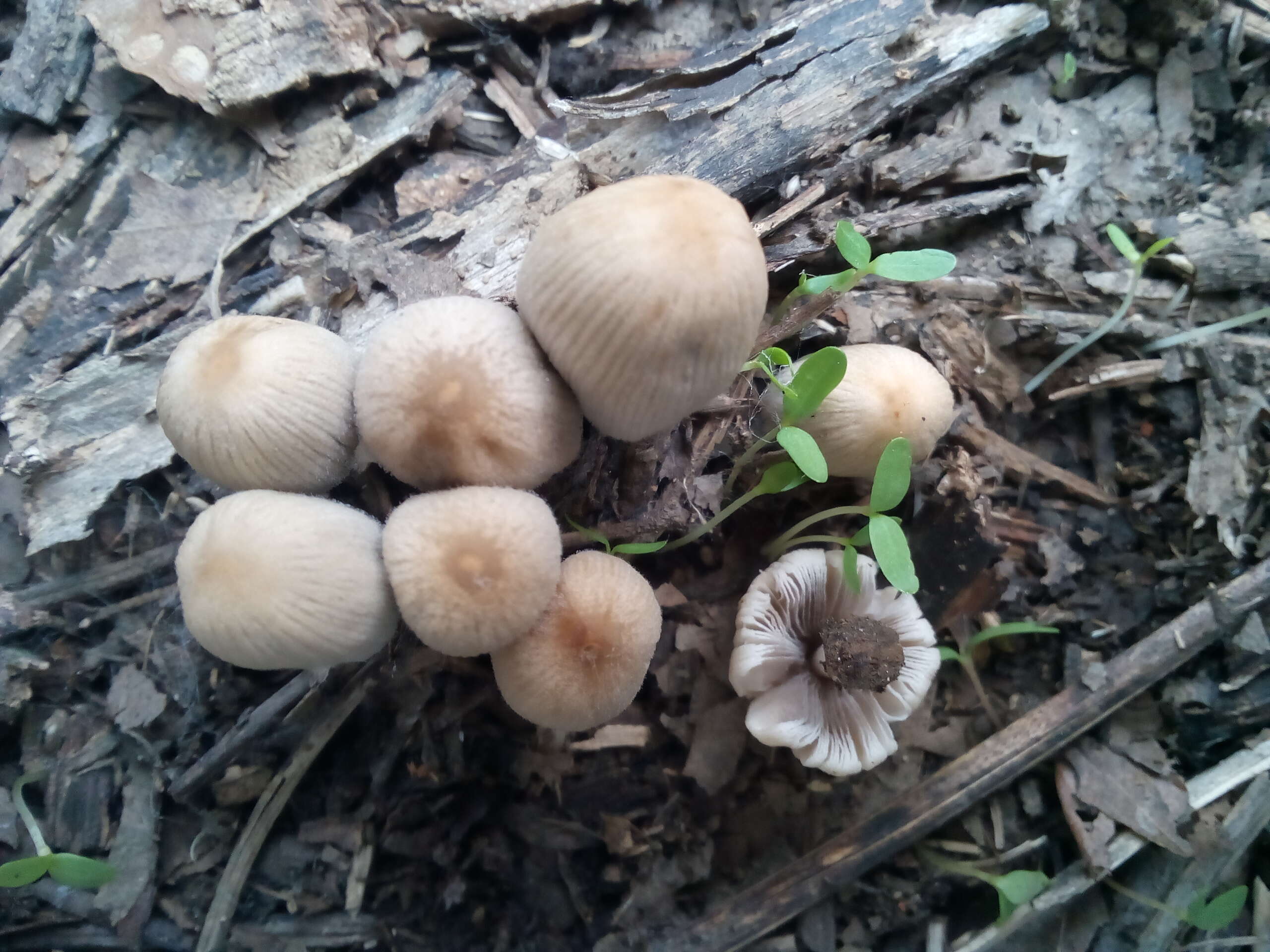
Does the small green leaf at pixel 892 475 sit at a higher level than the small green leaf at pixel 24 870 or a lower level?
lower

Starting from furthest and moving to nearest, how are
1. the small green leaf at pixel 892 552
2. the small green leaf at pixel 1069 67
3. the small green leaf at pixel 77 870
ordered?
1. the small green leaf at pixel 1069 67
2. the small green leaf at pixel 77 870
3. the small green leaf at pixel 892 552

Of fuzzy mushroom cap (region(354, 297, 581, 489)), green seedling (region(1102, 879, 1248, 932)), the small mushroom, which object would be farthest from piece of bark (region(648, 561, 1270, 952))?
fuzzy mushroom cap (region(354, 297, 581, 489))

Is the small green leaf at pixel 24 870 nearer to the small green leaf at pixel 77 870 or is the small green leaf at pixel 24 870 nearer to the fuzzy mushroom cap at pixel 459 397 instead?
the small green leaf at pixel 77 870

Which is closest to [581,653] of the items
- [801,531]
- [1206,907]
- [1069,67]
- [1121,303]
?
[801,531]

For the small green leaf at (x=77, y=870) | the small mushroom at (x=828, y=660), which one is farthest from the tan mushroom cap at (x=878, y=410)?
the small green leaf at (x=77, y=870)

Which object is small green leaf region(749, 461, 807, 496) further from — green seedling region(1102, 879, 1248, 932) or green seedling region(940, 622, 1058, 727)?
green seedling region(1102, 879, 1248, 932)
